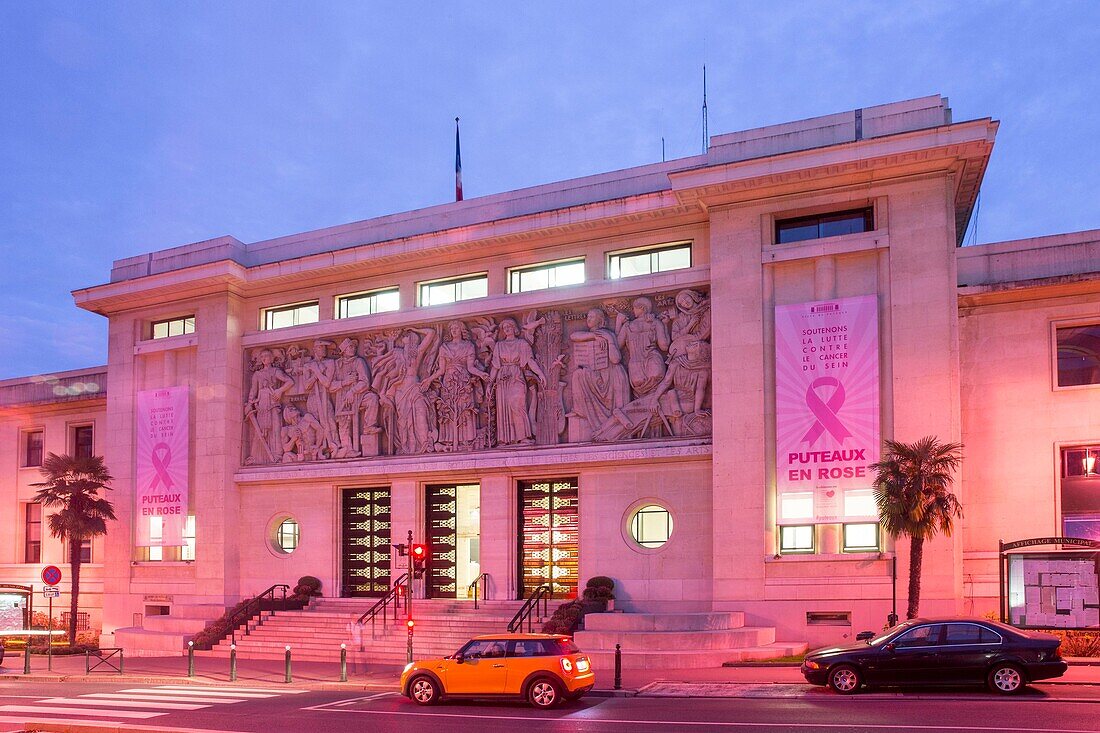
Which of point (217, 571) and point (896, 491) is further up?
point (896, 491)

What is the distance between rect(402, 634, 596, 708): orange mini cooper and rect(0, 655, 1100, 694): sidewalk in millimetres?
2465

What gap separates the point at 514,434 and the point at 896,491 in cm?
1322

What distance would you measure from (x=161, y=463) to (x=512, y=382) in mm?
15444

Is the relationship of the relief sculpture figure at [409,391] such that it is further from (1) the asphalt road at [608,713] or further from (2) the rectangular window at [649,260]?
(1) the asphalt road at [608,713]

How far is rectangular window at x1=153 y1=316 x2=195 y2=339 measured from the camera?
4134 centimetres

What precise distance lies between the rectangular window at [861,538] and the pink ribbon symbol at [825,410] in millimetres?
2477

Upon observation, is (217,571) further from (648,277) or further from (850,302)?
(850,302)

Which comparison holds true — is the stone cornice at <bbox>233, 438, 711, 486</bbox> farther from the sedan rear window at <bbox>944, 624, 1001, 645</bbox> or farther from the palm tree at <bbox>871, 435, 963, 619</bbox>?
the sedan rear window at <bbox>944, 624, 1001, 645</bbox>

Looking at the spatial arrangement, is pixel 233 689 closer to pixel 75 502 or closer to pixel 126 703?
pixel 126 703

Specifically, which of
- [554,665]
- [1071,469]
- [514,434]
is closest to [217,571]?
[514,434]

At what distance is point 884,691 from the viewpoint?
824 inches

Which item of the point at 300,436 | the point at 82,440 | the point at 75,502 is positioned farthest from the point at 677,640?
the point at 82,440

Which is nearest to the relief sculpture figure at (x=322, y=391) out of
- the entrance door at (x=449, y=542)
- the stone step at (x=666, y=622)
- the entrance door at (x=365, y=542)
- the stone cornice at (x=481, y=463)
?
the stone cornice at (x=481, y=463)

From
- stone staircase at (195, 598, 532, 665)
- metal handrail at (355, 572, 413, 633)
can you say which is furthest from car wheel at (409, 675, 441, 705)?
metal handrail at (355, 572, 413, 633)
